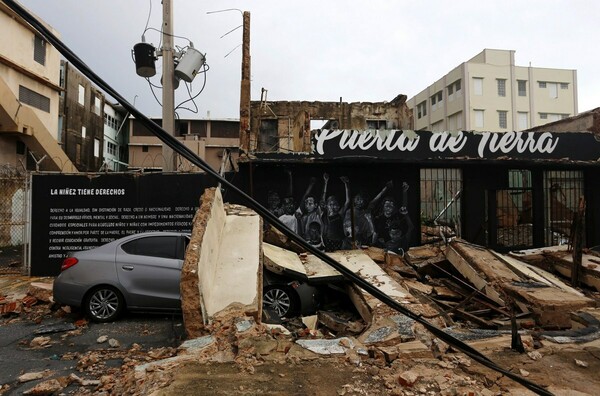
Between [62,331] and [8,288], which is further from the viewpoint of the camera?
[8,288]

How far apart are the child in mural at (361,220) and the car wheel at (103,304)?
639cm

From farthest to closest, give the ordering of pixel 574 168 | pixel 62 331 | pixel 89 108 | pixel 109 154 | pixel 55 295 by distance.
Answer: pixel 109 154, pixel 89 108, pixel 574 168, pixel 55 295, pixel 62 331

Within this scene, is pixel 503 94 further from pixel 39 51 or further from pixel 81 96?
pixel 39 51

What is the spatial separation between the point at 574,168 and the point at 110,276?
13.3 metres

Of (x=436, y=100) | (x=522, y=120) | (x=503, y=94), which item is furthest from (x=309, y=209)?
(x=436, y=100)

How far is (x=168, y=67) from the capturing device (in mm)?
11336

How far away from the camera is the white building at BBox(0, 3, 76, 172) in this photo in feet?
60.6

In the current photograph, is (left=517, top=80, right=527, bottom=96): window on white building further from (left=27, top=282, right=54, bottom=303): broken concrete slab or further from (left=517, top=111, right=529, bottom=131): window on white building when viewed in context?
(left=27, top=282, right=54, bottom=303): broken concrete slab

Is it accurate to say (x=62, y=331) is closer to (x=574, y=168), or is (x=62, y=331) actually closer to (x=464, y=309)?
(x=464, y=309)

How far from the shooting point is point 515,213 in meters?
12.3

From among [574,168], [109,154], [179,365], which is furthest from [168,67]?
[109,154]

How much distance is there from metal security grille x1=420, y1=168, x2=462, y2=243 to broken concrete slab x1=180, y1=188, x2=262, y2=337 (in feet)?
21.0

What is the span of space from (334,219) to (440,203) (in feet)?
11.1

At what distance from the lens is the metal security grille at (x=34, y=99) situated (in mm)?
21641
